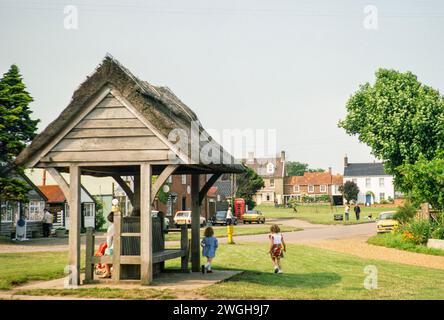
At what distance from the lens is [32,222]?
40594 mm

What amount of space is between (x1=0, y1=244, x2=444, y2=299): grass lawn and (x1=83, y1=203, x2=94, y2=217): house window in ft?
76.0

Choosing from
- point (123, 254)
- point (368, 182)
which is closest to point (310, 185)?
point (368, 182)

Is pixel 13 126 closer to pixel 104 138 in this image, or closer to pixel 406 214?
pixel 104 138

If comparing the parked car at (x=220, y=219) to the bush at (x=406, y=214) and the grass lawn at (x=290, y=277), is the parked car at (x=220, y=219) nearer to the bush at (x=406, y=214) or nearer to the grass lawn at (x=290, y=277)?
the bush at (x=406, y=214)

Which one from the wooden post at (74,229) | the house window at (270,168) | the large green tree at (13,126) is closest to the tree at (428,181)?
the wooden post at (74,229)

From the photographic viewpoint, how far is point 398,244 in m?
29.1

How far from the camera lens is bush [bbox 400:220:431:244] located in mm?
28375

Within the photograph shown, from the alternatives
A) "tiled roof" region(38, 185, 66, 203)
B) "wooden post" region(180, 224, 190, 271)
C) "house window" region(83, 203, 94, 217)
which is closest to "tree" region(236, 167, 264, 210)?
"house window" region(83, 203, 94, 217)

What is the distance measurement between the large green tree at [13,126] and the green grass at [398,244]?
20.7 meters

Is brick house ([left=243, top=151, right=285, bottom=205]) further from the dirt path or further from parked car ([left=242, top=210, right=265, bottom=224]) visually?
the dirt path

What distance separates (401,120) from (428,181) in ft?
44.8

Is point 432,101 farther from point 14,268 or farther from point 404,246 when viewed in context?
point 14,268

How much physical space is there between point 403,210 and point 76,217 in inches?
1016
